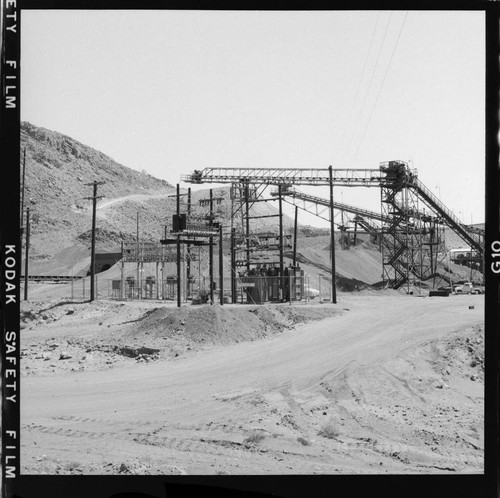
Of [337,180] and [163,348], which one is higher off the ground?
[337,180]

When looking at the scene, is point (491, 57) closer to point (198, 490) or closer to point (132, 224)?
point (198, 490)

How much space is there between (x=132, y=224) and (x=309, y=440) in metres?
60.5

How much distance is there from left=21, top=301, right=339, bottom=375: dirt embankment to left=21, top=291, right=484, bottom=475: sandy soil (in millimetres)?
75

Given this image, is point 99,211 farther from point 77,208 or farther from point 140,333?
point 140,333

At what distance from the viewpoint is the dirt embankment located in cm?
1864

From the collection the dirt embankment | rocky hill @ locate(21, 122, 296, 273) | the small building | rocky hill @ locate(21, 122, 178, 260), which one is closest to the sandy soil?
the dirt embankment

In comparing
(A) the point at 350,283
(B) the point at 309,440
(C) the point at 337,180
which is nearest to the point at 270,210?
(A) the point at 350,283

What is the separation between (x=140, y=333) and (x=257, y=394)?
9.24m

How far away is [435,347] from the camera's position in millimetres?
15586

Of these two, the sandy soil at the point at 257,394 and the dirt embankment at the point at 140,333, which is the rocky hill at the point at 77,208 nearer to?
the dirt embankment at the point at 140,333

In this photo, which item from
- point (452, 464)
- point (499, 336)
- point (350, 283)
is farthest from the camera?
point (350, 283)

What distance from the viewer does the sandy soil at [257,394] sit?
28.3ft

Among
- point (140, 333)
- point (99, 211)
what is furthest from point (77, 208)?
point (140, 333)

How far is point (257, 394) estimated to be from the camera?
45.9 ft
